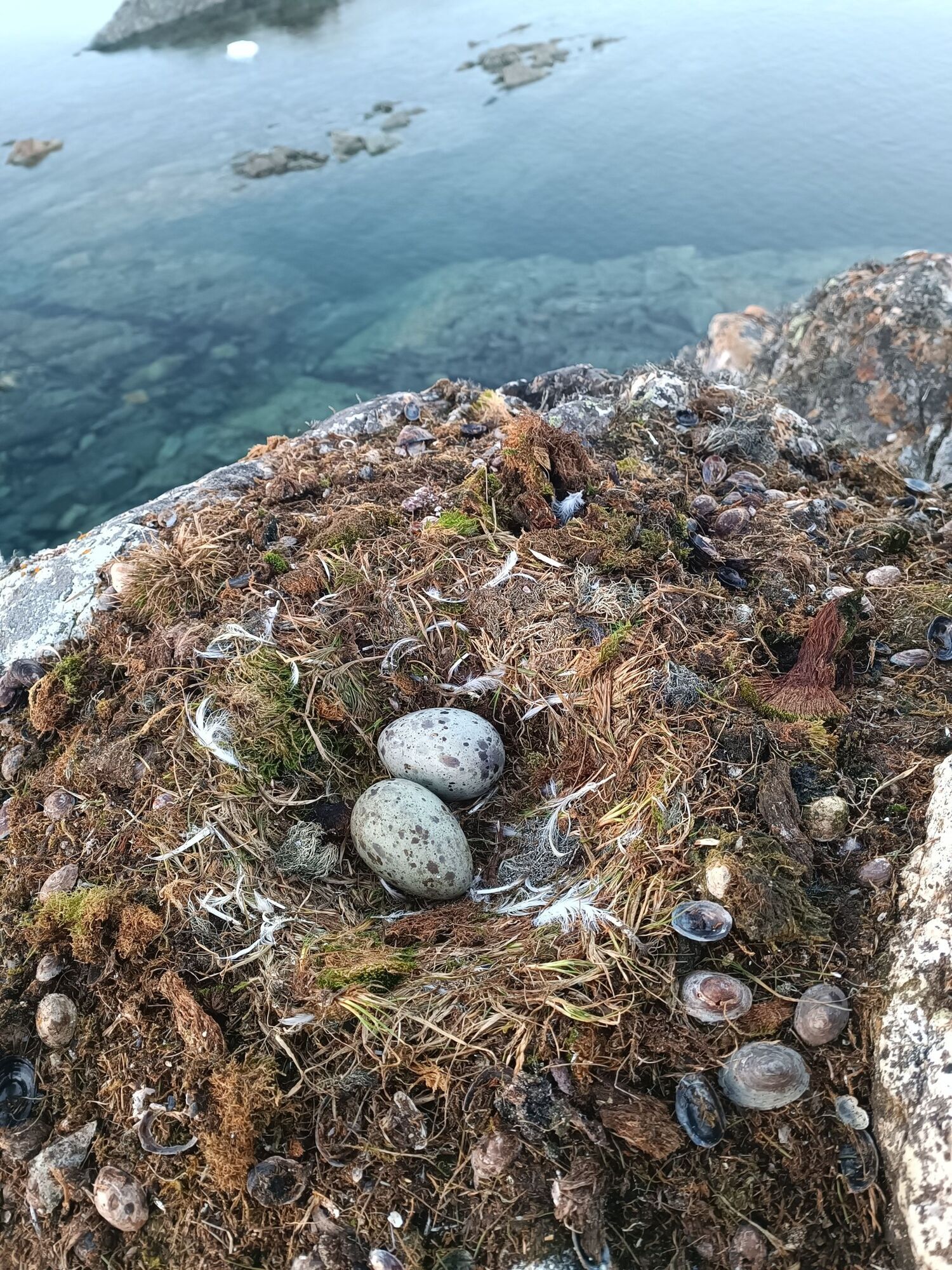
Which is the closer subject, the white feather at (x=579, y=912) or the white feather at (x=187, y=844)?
the white feather at (x=579, y=912)

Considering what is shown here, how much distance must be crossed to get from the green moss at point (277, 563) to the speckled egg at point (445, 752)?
1.15 meters

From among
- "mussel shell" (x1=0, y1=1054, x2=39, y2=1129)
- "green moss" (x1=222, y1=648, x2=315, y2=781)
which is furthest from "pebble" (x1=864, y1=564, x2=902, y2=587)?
"mussel shell" (x1=0, y1=1054, x2=39, y2=1129)

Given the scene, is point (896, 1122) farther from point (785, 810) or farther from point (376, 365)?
point (376, 365)

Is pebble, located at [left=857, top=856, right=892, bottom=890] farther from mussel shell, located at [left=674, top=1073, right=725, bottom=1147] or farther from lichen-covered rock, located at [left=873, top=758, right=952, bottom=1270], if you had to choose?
mussel shell, located at [left=674, top=1073, right=725, bottom=1147]

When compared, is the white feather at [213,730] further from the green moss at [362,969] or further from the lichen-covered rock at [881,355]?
the lichen-covered rock at [881,355]

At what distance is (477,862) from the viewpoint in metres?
3.25

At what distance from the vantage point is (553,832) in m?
3.07

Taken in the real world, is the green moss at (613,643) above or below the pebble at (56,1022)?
above

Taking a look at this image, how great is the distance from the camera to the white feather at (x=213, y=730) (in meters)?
3.15

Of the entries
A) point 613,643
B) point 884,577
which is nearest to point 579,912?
point 613,643

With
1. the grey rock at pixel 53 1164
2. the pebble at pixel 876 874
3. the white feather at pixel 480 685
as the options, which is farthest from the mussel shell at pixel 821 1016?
the grey rock at pixel 53 1164

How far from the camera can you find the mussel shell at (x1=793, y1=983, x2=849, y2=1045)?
7.52 ft

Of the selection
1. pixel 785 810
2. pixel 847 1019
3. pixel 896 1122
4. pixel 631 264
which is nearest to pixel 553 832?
pixel 785 810

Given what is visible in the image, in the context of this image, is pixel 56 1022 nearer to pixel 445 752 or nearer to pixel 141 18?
pixel 445 752
